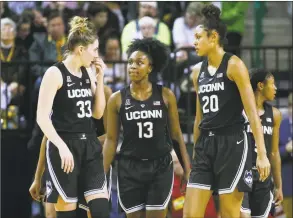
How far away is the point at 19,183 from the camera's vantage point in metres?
11.9

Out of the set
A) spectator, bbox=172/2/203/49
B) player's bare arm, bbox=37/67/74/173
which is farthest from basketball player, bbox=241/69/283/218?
spectator, bbox=172/2/203/49

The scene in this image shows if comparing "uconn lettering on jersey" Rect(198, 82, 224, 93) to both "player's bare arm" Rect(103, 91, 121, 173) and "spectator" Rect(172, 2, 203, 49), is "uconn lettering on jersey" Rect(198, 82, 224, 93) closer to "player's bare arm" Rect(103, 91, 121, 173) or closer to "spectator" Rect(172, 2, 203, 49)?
"player's bare arm" Rect(103, 91, 121, 173)

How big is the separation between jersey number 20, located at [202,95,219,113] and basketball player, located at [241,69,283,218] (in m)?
1.01

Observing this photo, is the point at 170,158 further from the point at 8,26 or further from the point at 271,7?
the point at 271,7

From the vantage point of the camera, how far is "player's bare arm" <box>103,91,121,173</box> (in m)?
8.56

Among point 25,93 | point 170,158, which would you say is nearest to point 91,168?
point 170,158

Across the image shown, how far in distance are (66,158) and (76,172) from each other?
0.95 feet

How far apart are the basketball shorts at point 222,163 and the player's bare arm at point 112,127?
1.02 metres

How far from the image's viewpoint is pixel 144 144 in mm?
8414

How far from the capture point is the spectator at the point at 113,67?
38.7ft

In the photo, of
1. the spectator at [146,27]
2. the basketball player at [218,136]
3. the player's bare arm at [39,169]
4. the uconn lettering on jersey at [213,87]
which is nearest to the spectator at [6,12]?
the spectator at [146,27]

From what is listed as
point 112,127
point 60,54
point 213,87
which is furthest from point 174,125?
point 60,54

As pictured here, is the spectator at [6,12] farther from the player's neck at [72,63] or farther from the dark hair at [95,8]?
the player's neck at [72,63]

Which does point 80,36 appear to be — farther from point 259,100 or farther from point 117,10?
point 117,10
